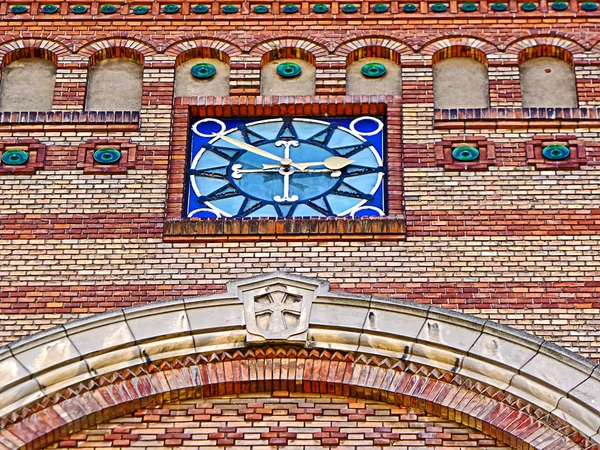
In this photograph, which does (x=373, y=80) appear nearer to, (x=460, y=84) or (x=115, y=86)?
A: (x=460, y=84)

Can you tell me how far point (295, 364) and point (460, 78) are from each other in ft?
12.8

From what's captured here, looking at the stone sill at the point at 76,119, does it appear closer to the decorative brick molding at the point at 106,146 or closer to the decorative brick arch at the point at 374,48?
the decorative brick molding at the point at 106,146

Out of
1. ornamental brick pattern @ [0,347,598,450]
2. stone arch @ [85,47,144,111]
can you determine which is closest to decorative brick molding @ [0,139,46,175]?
stone arch @ [85,47,144,111]

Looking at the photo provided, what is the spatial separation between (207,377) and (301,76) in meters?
3.85

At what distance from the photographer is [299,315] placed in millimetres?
14617

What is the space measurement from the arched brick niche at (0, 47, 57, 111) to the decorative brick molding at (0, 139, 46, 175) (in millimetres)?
662

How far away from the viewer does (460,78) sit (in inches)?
673

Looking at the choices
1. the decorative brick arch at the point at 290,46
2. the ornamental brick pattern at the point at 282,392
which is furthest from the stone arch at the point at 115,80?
the ornamental brick pattern at the point at 282,392

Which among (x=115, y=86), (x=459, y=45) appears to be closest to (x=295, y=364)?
(x=115, y=86)

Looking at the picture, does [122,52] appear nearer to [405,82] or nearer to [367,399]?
[405,82]

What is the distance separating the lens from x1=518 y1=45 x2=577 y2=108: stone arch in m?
16.8

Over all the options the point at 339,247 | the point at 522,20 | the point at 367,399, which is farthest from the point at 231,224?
the point at 522,20

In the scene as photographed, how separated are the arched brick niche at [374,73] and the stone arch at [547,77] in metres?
1.14

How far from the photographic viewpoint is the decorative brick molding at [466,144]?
52.3ft
